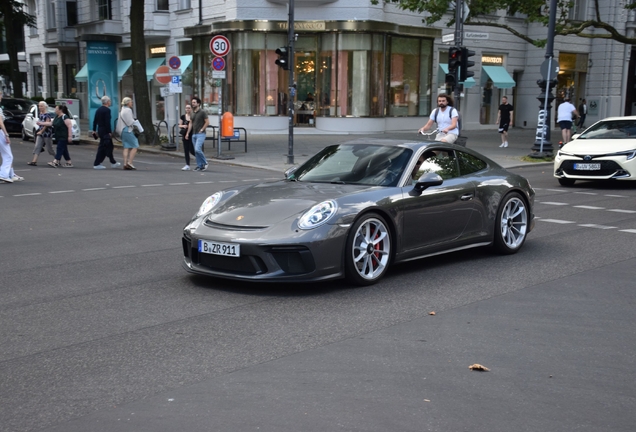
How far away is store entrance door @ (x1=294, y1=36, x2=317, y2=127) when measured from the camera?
114 ft

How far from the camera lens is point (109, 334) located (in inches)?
222

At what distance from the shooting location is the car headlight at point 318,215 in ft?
22.3

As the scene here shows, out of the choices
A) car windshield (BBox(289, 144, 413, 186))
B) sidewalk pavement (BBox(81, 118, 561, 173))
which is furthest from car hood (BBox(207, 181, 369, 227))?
sidewalk pavement (BBox(81, 118, 561, 173))

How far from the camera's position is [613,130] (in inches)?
675

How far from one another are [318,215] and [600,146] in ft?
36.8

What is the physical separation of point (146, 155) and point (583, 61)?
28192 mm

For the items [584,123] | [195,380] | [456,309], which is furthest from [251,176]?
[584,123]

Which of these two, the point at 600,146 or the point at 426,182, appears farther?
the point at 600,146

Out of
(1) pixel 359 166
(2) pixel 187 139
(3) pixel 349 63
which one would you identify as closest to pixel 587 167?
(1) pixel 359 166

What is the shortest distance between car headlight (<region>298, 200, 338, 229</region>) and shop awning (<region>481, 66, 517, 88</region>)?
112 ft

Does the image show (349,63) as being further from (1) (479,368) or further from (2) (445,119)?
(1) (479,368)

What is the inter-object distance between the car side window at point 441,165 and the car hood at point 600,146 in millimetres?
8751

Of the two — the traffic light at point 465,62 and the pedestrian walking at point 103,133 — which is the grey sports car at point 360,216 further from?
the traffic light at point 465,62

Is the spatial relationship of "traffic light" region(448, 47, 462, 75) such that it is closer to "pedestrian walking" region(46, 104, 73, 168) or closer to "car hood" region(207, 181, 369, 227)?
"pedestrian walking" region(46, 104, 73, 168)
